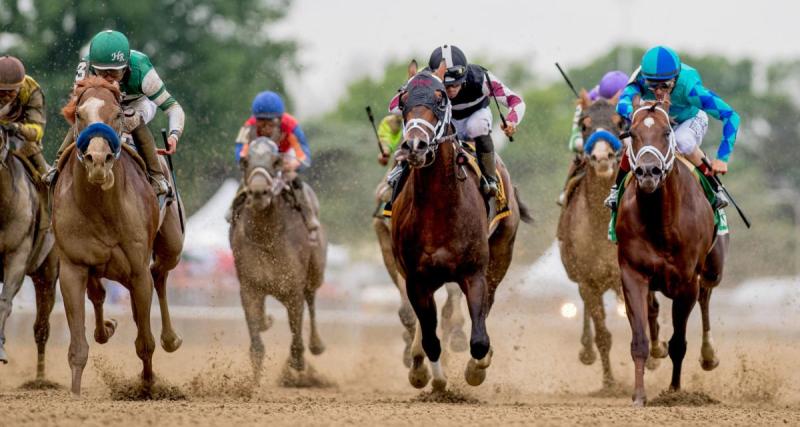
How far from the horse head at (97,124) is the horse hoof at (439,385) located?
10.8ft

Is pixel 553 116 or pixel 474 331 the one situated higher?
pixel 553 116

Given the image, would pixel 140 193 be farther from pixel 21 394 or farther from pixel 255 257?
Answer: pixel 255 257

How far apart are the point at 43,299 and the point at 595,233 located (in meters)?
5.62

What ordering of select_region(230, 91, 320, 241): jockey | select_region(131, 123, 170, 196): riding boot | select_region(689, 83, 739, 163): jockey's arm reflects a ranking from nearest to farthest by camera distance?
select_region(131, 123, 170, 196): riding boot → select_region(689, 83, 739, 163): jockey's arm → select_region(230, 91, 320, 241): jockey

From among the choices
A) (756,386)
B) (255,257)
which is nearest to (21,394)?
(255,257)

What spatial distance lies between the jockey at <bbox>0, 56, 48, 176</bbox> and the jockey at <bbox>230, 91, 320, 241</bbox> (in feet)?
10.4

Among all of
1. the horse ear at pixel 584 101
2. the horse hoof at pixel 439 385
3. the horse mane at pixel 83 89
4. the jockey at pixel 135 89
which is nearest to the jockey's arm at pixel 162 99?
the jockey at pixel 135 89

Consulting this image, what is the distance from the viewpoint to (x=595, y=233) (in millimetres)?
15141

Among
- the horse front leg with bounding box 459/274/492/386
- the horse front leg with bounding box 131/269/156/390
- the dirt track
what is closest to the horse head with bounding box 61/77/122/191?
the horse front leg with bounding box 131/269/156/390

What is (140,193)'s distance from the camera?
1195 centimetres

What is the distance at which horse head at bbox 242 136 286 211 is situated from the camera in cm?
1599

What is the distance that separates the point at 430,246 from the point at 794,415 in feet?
10.1

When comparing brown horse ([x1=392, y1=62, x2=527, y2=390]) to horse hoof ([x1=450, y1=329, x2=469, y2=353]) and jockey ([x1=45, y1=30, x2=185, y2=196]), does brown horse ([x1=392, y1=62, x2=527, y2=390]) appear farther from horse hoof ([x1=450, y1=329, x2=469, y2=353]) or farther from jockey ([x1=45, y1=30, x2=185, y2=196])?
horse hoof ([x1=450, y1=329, x2=469, y2=353])

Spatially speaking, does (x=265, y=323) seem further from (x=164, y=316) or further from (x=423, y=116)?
(x=423, y=116)
